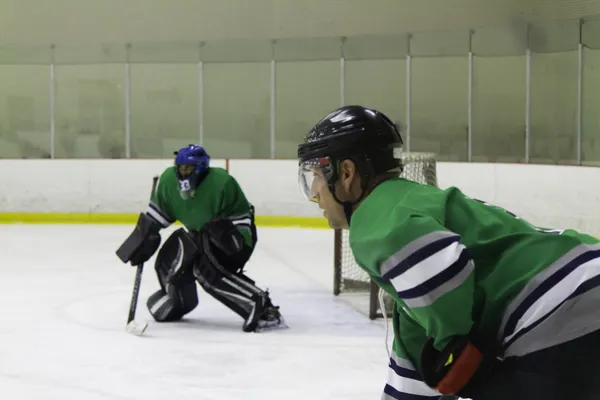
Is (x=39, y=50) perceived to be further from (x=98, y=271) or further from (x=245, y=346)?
(x=245, y=346)

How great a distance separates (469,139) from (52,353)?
6262 mm

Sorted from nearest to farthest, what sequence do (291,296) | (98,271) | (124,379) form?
(124,379) < (291,296) < (98,271)

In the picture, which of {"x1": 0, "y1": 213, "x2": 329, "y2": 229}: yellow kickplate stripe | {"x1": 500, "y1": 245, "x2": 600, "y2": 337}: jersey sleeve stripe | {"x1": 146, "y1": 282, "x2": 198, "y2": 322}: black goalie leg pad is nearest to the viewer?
{"x1": 500, "y1": 245, "x2": 600, "y2": 337}: jersey sleeve stripe

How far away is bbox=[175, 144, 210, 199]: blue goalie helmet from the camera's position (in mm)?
4207

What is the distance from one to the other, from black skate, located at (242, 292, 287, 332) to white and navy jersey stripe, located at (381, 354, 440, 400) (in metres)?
2.78

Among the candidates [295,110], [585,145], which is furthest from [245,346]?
[295,110]

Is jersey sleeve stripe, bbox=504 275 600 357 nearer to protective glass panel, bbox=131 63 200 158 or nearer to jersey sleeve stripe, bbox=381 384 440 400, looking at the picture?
→ jersey sleeve stripe, bbox=381 384 440 400

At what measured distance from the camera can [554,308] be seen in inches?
49.4

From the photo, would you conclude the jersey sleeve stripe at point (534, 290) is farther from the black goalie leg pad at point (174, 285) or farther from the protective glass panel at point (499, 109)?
the protective glass panel at point (499, 109)

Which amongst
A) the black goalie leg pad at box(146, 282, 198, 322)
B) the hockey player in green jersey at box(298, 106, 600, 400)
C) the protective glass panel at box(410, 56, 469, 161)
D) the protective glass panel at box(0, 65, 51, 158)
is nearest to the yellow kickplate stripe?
the protective glass panel at box(0, 65, 51, 158)

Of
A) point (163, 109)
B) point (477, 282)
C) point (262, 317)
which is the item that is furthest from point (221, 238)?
point (163, 109)

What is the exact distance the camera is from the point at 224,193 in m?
4.30

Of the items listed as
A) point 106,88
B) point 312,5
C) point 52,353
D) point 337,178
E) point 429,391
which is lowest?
point 52,353

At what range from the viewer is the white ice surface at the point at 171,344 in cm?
328
